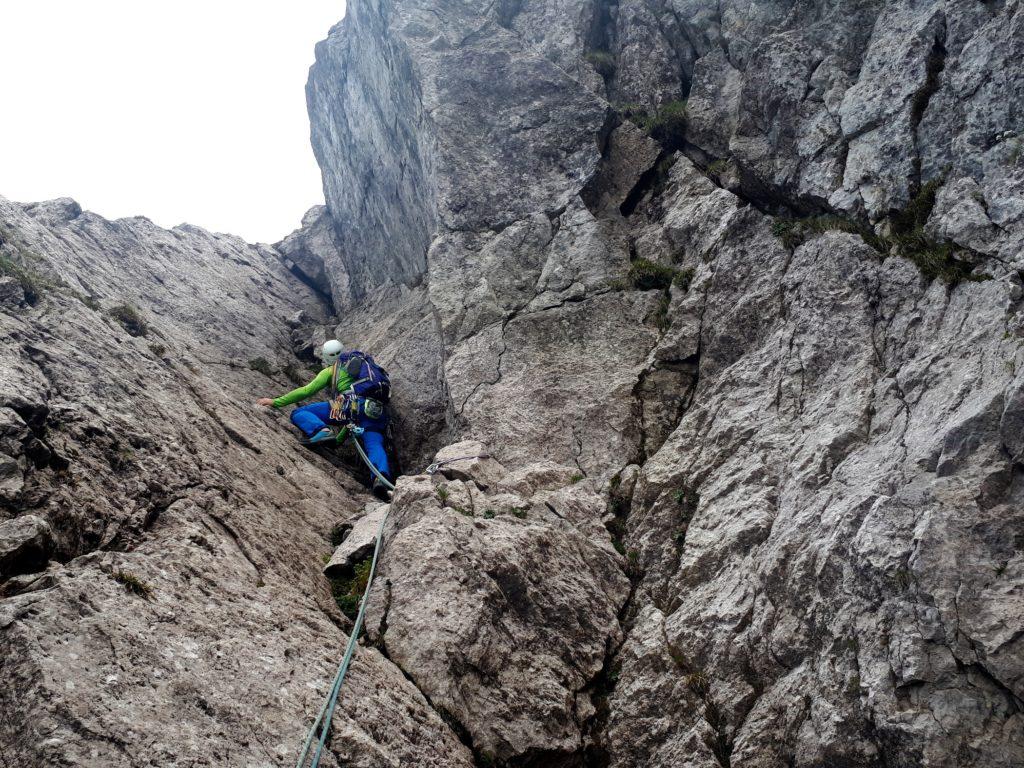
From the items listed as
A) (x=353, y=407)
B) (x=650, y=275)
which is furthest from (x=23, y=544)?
(x=650, y=275)

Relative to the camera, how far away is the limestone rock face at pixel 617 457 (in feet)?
22.1

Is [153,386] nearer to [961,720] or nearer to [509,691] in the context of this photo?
[509,691]

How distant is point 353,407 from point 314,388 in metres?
1.44

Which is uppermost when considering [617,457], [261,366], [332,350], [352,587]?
[261,366]

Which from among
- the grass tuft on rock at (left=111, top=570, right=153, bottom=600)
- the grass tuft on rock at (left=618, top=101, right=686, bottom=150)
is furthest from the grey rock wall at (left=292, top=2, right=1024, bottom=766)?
the grass tuft on rock at (left=111, top=570, right=153, bottom=600)

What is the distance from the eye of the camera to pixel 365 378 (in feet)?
50.2

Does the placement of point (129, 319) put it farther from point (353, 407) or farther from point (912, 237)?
point (912, 237)

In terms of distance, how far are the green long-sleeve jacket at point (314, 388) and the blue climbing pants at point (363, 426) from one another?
263 mm

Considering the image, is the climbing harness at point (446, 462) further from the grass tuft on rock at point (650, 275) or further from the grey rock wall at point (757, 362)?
the grass tuft on rock at point (650, 275)

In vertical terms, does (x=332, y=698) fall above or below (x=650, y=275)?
below

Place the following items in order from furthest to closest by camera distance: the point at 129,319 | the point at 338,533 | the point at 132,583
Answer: the point at 129,319 < the point at 338,533 < the point at 132,583

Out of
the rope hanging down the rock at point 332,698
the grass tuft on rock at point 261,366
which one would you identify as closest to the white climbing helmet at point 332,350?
the grass tuft on rock at point 261,366

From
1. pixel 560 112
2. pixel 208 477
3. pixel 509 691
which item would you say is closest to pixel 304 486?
pixel 208 477

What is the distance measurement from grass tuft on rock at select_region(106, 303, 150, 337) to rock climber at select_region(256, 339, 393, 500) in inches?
109
